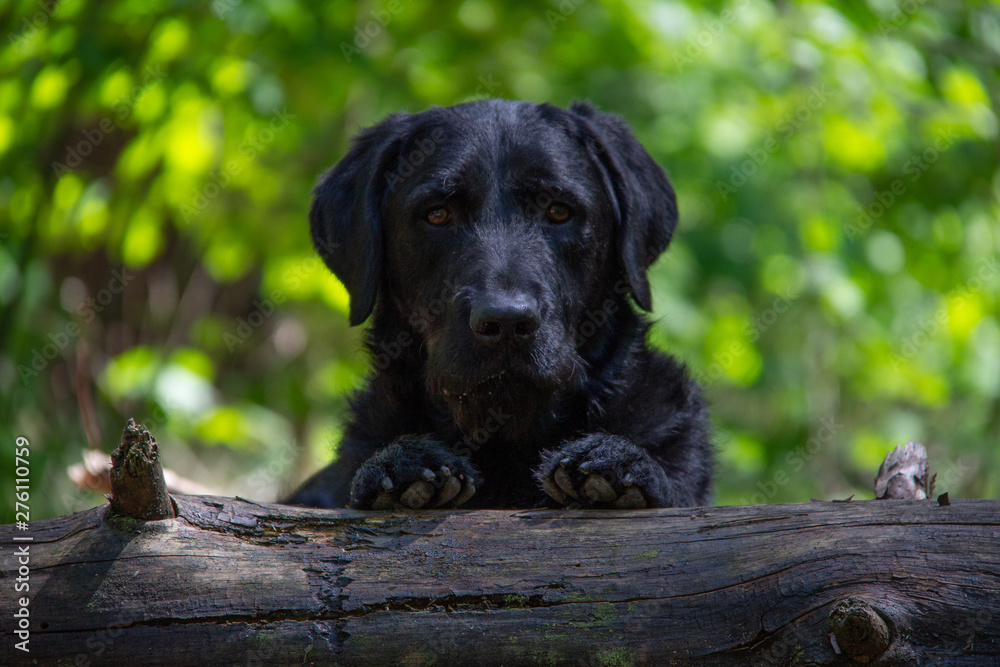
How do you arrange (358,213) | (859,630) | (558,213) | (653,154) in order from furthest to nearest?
1. (653,154)
2. (358,213)
3. (558,213)
4. (859,630)

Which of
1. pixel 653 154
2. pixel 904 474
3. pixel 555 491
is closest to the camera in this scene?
pixel 555 491

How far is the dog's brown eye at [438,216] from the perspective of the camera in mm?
3729

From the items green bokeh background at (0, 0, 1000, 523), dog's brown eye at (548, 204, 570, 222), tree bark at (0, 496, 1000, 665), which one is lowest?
green bokeh background at (0, 0, 1000, 523)

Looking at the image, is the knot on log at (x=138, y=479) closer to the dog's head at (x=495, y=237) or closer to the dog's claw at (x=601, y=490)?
the dog's head at (x=495, y=237)

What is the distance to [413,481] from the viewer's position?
3.06 metres

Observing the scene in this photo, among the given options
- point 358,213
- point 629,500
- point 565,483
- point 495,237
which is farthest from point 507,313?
point 358,213

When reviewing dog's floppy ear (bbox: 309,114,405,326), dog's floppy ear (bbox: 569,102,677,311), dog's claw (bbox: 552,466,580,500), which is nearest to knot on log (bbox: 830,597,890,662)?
dog's claw (bbox: 552,466,580,500)

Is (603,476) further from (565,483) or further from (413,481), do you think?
(413,481)

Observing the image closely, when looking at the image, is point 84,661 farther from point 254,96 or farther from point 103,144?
point 103,144

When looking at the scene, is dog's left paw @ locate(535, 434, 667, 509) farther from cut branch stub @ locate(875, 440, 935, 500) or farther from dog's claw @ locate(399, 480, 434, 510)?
cut branch stub @ locate(875, 440, 935, 500)

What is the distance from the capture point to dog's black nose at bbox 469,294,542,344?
3127mm

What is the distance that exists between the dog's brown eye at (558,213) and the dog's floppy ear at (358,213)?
813mm

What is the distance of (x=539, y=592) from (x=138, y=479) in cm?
124

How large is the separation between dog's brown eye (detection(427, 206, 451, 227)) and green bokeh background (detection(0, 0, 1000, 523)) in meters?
2.84
